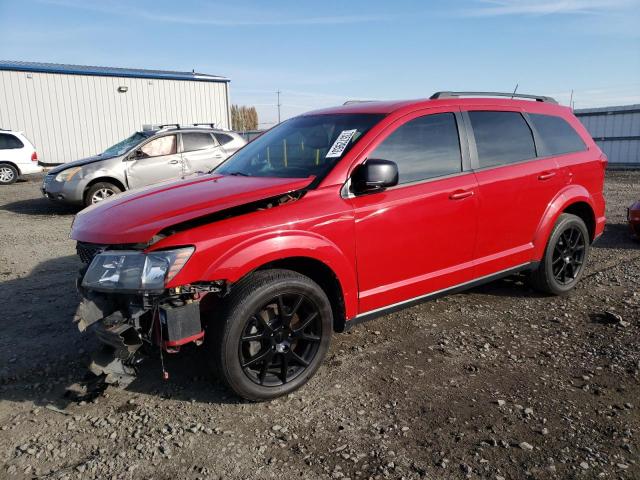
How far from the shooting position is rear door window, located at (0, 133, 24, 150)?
585 inches

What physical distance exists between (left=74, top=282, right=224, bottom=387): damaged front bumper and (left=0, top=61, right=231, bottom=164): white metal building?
839 inches

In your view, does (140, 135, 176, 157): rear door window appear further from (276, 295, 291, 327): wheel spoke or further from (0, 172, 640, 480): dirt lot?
(276, 295, 291, 327): wheel spoke

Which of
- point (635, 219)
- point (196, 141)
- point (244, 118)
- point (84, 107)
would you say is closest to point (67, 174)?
point (196, 141)

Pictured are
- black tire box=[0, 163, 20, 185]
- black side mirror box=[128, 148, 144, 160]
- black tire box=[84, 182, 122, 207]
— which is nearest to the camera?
black tire box=[84, 182, 122, 207]

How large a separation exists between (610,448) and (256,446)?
1847 mm

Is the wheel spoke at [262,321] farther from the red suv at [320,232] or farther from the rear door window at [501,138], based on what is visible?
the rear door window at [501,138]

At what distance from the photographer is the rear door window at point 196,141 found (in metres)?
10.4

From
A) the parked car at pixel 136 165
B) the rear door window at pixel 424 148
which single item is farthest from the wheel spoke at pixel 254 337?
the parked car at pixel 136 165

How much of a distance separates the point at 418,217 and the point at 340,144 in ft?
2.50

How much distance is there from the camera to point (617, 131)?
63.6 feet

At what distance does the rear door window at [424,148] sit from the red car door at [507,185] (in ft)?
0.73

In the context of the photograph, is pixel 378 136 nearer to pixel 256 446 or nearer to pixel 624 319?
pixel 256 446

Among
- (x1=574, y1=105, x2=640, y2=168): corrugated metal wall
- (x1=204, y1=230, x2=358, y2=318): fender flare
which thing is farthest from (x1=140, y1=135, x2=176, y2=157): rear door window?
(x1=574, y1=105, x2=640, y2=168): corrugated metal wall

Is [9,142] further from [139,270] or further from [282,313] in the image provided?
[282,313]
